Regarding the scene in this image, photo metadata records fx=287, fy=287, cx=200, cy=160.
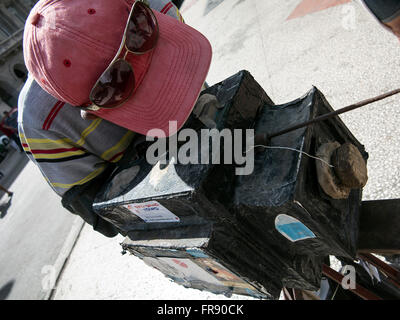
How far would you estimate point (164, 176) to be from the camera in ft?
3.09

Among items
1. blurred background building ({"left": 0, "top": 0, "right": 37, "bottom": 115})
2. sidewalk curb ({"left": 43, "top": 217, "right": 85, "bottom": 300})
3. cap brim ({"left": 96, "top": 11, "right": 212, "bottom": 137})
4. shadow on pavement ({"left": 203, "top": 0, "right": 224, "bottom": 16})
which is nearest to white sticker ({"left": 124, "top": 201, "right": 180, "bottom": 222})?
cap brim ({"left": 96, "top": 11, "right": 212, "bottom": 137})

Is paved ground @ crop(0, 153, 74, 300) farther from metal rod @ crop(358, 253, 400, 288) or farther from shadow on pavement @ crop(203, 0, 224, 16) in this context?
shadow on pavement @ crop(203, 0, 224, 16)

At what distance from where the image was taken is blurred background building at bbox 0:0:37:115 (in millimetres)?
15188

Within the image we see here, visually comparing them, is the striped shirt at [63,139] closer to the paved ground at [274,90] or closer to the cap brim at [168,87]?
the cap brim at [168,87]

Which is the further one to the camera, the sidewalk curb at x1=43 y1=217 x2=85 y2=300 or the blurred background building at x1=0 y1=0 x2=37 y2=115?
the blurred background building at x1=0 y1=0 x2=37 y2=115

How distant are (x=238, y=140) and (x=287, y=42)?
8.90 feet

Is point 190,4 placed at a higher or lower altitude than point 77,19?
lower

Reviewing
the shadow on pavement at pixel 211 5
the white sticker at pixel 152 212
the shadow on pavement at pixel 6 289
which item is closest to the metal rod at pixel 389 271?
the white sticker at pixel 152 212

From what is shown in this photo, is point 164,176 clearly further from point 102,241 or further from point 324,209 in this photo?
point 102,241

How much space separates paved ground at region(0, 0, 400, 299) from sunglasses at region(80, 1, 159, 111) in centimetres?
148

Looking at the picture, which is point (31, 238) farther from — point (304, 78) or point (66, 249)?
point (304, 78)

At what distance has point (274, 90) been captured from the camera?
283 cm
